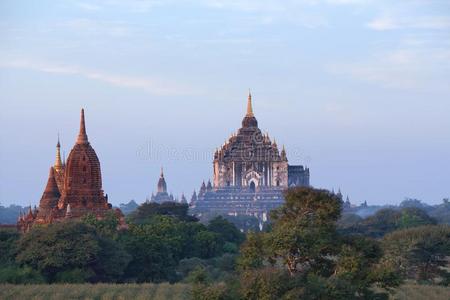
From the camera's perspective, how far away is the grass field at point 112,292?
163 feet

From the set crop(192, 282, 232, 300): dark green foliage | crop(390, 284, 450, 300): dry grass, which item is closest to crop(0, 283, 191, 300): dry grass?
crop(390, 284, 450, 300): dry grass

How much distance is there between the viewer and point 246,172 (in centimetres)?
18862

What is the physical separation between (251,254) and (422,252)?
33.6 metres

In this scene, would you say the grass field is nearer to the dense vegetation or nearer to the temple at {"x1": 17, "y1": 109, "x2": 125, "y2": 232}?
the dense vegetation

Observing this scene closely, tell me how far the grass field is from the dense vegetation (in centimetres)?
83

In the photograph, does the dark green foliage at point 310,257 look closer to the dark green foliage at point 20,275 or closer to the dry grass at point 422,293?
the dry grass at point 422,293

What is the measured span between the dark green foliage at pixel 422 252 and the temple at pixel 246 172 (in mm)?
112538

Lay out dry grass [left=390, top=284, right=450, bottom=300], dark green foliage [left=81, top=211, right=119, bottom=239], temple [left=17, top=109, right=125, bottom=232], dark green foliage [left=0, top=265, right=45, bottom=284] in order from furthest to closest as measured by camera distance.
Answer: temple [left=17, top=109, right=125, bottom=232], dark green foliage [left=81, top=211, right=119, bottom=239], dark green foliage [left=0, top=265, right=45, bottom=284], dry grass [left=390, top=284, right=450, bottom=300]

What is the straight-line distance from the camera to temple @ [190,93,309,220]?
18588 centimetres

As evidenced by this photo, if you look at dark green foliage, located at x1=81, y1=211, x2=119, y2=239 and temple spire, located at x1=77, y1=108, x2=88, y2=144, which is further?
temple spire, located at x1=77, y1=108, x2=88, y2=144

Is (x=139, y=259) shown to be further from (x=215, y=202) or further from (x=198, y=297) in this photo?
(x=215, y=202)

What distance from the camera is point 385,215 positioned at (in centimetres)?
12912

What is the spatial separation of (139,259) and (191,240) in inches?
562

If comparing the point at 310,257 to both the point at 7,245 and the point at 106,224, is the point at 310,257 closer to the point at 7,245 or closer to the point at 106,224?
the point at 7,245
